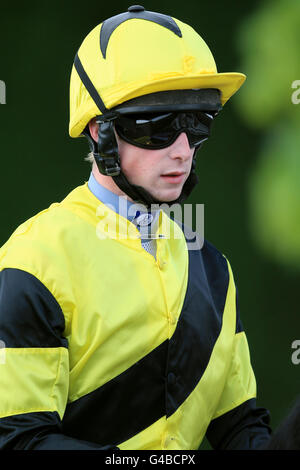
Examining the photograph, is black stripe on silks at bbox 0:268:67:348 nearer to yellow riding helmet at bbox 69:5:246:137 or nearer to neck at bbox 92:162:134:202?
neck at bbox 92:162:134:202

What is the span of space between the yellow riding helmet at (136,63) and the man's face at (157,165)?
12 centimetres

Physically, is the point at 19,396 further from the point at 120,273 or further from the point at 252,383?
the point at 252,383

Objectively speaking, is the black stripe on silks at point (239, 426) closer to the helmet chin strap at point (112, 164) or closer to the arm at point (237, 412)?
the arm at point (237, 412)

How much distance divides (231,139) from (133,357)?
2.50m

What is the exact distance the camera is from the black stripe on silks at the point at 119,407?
1788 millimetres

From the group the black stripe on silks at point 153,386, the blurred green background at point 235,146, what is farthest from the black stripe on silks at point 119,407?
the blurred green background at point 235,146

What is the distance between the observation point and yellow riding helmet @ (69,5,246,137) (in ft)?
5.84

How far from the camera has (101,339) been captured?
1.74 meters

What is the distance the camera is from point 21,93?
12.6 ft

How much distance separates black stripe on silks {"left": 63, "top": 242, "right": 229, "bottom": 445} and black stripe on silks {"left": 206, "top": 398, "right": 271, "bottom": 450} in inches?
8.2

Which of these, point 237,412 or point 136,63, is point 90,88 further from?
point 237,412

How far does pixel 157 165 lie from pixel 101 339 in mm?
437

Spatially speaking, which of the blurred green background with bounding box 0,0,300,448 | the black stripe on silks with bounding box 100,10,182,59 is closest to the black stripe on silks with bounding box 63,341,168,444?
the black stripe on silks with bounding box 100,10,182,59
